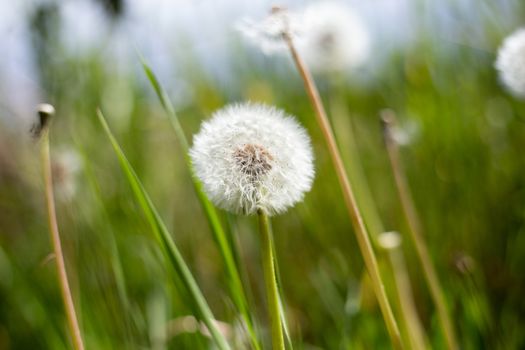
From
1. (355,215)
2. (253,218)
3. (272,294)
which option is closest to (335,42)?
(253,218)

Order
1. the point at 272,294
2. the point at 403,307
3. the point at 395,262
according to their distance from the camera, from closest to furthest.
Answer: the point at 272,294
the point at 403,307
the point at 395,262

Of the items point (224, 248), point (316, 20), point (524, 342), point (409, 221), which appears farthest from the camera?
point (316, 20)

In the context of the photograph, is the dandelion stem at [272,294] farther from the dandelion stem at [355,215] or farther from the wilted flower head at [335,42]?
the wilted flower head at [335,42]

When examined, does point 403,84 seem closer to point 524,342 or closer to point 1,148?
point 524,342

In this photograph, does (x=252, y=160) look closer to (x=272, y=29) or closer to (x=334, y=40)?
(x=272, y=29)

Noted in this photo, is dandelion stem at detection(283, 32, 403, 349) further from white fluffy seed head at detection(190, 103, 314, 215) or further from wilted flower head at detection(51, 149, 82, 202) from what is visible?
wilted flower head at detection(51, 149, 82, 202)

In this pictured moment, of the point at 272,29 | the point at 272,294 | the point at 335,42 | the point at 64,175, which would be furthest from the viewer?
the point at 335,42

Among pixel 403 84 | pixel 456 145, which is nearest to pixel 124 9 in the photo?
pixel 403 84

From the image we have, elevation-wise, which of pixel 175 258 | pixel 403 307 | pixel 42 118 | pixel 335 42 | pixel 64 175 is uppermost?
pixel 335 42

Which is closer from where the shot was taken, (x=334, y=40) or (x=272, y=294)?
(x=272, y=294)
